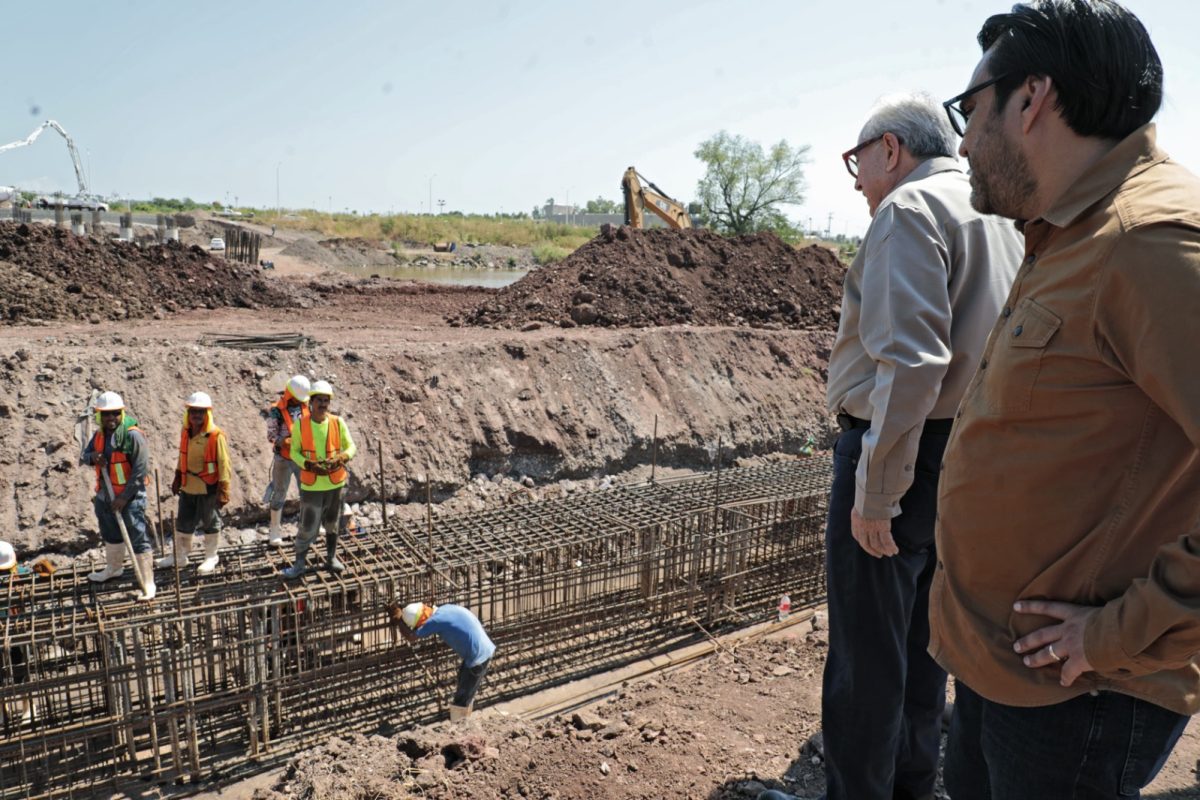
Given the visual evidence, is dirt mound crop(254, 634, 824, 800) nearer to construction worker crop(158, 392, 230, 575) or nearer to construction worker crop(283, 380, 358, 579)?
construction worker crop(283, 380, 358, 579)

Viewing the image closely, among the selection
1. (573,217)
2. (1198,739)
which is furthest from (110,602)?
(573,217)

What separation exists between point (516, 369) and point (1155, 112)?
1065cm

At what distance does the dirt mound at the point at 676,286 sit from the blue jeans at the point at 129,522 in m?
8.40

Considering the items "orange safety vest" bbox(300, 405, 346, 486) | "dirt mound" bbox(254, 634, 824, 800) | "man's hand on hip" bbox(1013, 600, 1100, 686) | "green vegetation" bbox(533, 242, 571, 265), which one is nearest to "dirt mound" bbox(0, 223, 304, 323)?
"orange safety vest" bbox(300, 405, 346, 486)

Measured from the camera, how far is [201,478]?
21.9ft

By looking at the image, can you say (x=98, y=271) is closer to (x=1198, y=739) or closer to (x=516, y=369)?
(x=516, y=369)

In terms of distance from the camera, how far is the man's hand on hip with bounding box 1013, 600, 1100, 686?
146 cm

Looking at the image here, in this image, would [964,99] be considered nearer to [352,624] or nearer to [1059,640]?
[1059,640]

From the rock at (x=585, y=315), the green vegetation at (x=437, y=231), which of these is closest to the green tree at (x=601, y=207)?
the green vegetation at (x=437, y=231)

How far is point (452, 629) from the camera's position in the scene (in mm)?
5191

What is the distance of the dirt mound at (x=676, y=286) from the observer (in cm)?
1496

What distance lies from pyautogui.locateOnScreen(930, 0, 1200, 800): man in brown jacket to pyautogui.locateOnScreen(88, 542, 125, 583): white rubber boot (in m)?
6.32

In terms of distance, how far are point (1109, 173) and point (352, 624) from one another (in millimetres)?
5218

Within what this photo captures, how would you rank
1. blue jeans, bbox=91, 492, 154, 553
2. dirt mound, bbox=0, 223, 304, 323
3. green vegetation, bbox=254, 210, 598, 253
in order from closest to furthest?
blue jeans, bbox=91, 492, 154, 553 → dirt mound, bbox=0, 223, 304, 323 → green vegetation, bbox=254, 210, 598, 253
